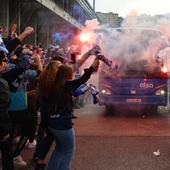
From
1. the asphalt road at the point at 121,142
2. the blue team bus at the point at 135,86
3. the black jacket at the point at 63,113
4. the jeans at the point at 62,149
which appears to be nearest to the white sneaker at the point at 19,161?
the asphalt road at the point at 121,142

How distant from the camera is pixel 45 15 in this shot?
2325 centimetres

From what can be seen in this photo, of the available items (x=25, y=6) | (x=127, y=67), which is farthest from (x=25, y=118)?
(x=25, y=6)

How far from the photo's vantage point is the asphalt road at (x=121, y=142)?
25.5 ft

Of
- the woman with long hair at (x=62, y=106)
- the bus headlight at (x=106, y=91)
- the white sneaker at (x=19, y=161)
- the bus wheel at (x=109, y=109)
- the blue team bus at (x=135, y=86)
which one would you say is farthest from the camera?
the bus wheel at (x=109, y=109)

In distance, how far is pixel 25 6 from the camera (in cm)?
2042

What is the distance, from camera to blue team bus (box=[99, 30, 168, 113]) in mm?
13578

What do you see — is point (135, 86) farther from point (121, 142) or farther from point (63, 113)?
point (63, 113)

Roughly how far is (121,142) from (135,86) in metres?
4.25

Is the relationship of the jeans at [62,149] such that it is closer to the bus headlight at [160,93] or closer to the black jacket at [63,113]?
the black jacket at [63,113]

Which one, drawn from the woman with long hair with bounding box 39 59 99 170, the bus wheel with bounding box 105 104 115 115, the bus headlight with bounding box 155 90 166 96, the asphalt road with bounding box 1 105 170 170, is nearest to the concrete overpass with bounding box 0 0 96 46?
the bus wheel with bounding box 105 104 115 115

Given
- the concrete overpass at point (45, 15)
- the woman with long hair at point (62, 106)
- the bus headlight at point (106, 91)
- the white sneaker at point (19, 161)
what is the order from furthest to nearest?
the concrete overpass at point (45, 15), the bus headlight at point (106, 91), the white sneaker at point (19, 161), the woman with long hair at point (62, 106)

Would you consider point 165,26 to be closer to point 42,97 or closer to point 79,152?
point 79,152

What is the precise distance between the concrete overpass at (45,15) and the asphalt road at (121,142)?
22.3ft

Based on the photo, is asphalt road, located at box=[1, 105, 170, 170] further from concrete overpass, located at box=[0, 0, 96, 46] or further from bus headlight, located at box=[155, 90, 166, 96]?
concrete overpass, located at box=[0, 0, 96, 46]
